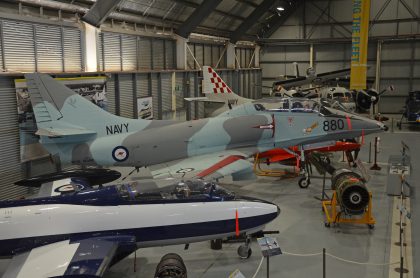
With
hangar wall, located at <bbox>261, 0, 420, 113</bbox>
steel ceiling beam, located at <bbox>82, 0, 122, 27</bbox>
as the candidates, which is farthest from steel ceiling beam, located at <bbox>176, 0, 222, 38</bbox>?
hangar wall, located at <bbox>261, 0, 420, 113</bbox>

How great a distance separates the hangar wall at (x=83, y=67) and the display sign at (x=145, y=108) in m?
0.23

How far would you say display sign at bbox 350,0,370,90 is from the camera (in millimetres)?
16922

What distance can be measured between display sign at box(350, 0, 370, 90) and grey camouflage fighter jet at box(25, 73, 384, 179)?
22.4 ft

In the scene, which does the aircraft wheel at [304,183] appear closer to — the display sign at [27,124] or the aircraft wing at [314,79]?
the display sign at [27,124]

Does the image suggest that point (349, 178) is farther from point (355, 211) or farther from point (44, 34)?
point (44, 34)

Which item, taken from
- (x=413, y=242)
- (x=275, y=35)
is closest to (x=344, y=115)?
(x=413, y=242)

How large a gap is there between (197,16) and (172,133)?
1052cm

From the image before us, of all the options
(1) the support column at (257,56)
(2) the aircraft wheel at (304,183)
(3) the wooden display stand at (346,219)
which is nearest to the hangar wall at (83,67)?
(2) the aircraft wheel at (304,183)

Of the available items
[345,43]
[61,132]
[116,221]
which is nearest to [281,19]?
[345,43]

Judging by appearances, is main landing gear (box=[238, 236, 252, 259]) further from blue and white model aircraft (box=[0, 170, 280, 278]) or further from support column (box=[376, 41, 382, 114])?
support column (box=[376, 41, 382, 114])

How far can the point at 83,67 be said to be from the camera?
13.7 m

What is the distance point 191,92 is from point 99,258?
16224 mm

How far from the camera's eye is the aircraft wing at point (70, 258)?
5367 millimetres

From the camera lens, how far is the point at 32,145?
444 inches
